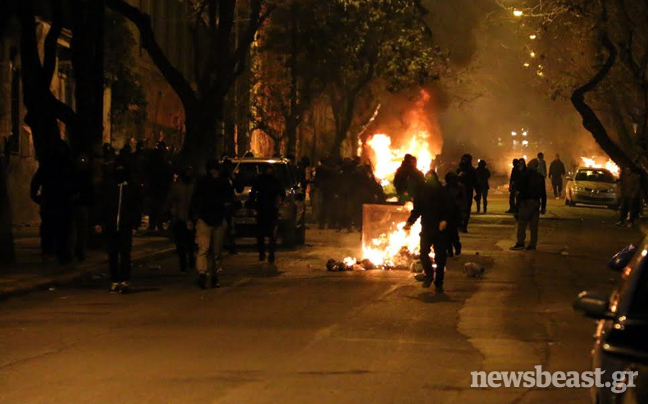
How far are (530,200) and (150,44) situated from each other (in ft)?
28.0

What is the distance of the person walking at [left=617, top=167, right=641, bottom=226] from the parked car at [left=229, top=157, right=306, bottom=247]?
1139 cm

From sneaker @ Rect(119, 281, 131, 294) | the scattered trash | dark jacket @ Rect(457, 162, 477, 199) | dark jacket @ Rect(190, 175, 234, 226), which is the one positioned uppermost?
dark jacket @ Rect(457, 162, 477, 199)

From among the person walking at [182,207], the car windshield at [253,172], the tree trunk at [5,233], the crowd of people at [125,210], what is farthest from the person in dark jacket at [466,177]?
the tree trunk at [5,233]

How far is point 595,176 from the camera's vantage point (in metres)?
46.8

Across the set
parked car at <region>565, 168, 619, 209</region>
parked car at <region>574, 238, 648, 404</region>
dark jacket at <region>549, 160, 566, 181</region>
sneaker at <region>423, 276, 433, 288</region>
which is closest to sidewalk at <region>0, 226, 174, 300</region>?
sneaker at <region>423, 276, 433, 288</region>

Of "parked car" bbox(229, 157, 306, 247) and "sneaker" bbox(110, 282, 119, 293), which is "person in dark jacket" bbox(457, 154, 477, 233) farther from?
"sneaker" bbox(110, 282, 119, 293)

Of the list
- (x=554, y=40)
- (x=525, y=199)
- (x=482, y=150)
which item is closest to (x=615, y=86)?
(x=554, y=40)

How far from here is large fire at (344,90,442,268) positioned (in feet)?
67.5

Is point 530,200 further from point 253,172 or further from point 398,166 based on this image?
point 398,166

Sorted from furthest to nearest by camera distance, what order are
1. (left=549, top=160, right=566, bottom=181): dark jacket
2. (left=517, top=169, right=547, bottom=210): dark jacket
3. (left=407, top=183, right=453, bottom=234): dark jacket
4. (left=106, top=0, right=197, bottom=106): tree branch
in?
(left=549, top=160, right=566, bottom=181): dark jacket < (left=106, top=0, right=197, bottom=106): tree branch < (left=517, top=169, right=547, bottom=210): dark jacket < (left=407, top=183, right=453, bottom=234): dark jacket

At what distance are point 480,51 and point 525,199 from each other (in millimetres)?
48561

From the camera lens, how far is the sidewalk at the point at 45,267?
16.6 m

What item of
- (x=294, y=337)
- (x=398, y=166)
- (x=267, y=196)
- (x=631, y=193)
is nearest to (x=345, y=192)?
(x=631, y=193)

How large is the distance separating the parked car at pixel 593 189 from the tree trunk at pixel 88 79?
2805 centimetres
